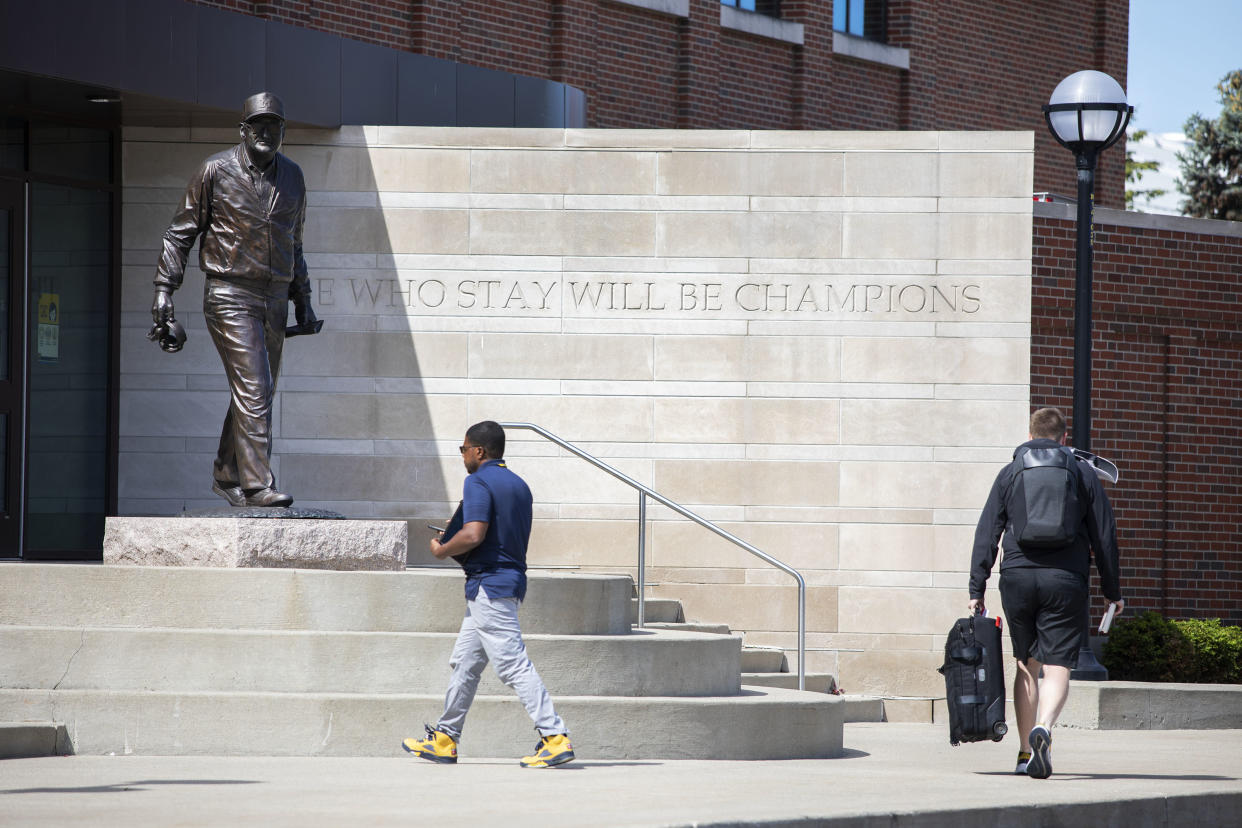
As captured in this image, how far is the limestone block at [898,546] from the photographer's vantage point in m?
12.7

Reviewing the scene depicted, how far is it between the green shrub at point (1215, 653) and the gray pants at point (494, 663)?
7.37 metres

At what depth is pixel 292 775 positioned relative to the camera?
7.84m

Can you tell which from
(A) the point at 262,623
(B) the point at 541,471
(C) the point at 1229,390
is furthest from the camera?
(C) the point at 1229,390

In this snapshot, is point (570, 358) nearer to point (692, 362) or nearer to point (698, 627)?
point (692, 362)

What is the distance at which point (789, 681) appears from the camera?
11617mm

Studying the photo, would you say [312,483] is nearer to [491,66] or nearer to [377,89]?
[377,89]

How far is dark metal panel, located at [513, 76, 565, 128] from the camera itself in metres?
14.8

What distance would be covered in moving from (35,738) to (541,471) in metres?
5.07

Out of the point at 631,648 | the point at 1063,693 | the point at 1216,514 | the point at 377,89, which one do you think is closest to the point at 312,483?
the point at 377,89

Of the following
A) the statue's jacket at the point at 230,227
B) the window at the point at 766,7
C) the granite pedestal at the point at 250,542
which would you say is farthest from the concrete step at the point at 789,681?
the window at the point at 766,7

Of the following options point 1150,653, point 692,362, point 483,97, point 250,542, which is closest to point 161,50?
point 483,97

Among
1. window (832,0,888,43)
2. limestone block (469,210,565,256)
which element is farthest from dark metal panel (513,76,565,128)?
window (832,0,888,43)

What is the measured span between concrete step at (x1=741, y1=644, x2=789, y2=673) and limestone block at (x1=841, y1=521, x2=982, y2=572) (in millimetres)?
1027

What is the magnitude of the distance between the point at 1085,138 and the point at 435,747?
23.0ft
